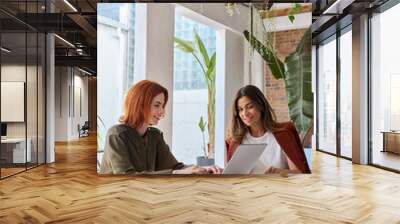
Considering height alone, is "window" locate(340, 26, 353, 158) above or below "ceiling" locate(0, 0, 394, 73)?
below

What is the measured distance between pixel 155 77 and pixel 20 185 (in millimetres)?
2281

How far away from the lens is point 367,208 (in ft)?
12.0

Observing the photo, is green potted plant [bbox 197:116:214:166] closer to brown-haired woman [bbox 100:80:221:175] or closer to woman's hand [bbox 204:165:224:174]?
woman's hand [bbox 204:165:224:174]

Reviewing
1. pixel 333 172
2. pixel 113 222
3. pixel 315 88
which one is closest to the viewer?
pixel 113 222

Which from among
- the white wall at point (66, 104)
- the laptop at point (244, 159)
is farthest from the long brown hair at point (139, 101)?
the white wall at point (66, 104)

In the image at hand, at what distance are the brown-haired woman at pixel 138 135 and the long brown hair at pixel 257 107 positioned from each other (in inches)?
37.5

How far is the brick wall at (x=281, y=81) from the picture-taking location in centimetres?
520

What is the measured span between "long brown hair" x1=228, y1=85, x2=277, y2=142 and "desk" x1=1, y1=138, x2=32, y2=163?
10.9 feet

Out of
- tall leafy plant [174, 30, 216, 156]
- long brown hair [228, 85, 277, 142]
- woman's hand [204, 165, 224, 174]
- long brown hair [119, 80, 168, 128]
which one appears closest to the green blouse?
long brown hair [119, 80, 168, 128]

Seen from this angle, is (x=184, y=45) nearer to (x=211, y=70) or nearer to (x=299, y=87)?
(x=211, y=70)

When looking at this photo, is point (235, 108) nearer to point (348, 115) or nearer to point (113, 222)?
point (113, 222)

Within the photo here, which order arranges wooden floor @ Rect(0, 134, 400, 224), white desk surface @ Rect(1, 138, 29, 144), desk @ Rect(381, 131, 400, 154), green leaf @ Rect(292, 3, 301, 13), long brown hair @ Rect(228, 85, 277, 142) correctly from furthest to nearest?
desk @ Rect(381, 131, 400, 154) < white desk surface @ Rect(1, 138, 29, 144) < green leaf @ Rect(292, 3, 301, 13) < long brown hair @ Rect(228, 85, 277, 142) < wooden floor @ Rect(0, 134, 400, 224)

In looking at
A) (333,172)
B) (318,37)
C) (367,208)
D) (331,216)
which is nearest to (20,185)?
(331,216)

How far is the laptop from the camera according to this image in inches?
205
